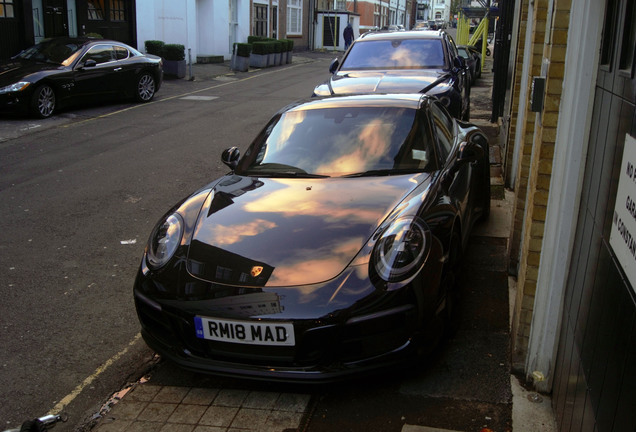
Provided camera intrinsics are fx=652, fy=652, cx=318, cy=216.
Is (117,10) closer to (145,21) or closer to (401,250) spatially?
(145,21)

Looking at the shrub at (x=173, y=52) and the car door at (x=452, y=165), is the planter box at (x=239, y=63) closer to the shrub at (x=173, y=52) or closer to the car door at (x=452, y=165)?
the shrub at (x=173, y=52)

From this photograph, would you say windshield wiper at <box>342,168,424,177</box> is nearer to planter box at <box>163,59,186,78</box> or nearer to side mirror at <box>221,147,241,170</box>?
side mirror at <box>221,147,241,170</box>

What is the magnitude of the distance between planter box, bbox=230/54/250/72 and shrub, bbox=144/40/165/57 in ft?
12.9

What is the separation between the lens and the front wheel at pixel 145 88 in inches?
618

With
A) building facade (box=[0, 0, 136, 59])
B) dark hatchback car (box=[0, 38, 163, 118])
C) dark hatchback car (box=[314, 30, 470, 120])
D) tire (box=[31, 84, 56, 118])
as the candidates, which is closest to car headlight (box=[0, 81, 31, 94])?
dark hatchback car (box=[0, 38, 163, 118])

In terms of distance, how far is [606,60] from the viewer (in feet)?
8.77

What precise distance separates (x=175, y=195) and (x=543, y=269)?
5.21 meters

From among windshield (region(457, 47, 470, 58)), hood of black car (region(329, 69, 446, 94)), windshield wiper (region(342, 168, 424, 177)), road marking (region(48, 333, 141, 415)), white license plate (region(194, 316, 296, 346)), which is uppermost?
windshield (region(457, 47, 470, 58))

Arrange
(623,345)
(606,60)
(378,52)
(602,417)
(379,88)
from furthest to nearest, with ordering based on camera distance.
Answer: (378,52), (379,88), (606,60), (602,417), (623,345)

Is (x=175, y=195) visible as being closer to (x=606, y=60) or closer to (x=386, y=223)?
(x=386, y=223)

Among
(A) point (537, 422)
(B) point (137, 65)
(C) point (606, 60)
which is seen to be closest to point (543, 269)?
(A) point (537, 422)

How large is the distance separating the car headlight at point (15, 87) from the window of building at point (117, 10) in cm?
1042

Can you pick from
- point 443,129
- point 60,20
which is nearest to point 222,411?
point 443,129

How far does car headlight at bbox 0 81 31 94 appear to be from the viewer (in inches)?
494
